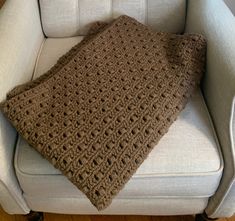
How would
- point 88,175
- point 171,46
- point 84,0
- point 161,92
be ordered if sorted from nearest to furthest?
point 88,175, point 161,92, point 171,46, point 84,0

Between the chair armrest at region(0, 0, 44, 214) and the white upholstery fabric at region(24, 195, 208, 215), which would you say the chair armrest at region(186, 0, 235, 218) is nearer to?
the white upholstery fabric at region(24, 195, 208, 215)

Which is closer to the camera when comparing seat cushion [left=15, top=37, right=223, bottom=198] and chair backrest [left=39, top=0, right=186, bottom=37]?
seat cushion [left=15, top=37, right=223, bottom=198]

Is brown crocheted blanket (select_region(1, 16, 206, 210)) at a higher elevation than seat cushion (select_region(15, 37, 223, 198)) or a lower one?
higher

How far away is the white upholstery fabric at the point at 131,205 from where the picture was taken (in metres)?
0.85

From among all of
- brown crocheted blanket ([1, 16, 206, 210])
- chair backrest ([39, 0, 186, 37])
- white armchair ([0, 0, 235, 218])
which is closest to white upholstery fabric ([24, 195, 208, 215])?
white armchair ([0, 0, 235, 218])

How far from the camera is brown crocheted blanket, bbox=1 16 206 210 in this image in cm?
69

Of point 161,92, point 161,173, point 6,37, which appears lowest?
point 161,173

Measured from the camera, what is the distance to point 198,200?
2.80 ft

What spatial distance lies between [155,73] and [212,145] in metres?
0.25

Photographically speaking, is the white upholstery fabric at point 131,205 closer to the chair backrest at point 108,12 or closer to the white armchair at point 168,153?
the white armchair at point 168,153

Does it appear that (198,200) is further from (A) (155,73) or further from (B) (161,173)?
(A) (155,73)

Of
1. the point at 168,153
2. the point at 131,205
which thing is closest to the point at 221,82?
the point at 168,153

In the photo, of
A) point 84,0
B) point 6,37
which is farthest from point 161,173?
point 84,0

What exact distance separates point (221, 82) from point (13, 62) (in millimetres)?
547
